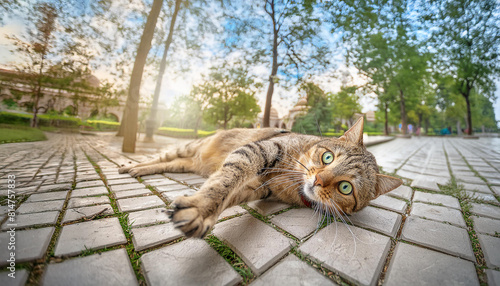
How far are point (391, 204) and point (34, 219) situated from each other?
10.4 ft

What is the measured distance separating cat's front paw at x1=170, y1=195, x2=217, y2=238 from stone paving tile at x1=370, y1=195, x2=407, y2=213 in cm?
188

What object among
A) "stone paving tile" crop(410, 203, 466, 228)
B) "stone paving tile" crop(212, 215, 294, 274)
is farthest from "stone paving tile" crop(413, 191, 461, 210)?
"stone paving tile" crop(212, 215, 294, 274)

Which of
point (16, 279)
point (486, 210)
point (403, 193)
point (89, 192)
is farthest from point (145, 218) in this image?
point (486, 210)

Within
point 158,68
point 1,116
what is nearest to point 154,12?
point 158,68

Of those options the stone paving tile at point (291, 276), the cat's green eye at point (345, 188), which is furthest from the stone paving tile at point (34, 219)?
the cat's green eye at point (345, 188)

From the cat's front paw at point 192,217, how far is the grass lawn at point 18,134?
211cm

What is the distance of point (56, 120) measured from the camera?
2.33 m

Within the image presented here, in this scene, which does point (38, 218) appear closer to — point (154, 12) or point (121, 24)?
point (121, 24)

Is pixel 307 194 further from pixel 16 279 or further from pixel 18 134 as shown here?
pixel 18 134

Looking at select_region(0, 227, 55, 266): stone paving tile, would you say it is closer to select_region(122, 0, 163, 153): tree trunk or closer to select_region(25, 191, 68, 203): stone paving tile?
select_region(25, 191, 68, 203): stone paving tile

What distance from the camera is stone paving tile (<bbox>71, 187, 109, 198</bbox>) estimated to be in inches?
69.6

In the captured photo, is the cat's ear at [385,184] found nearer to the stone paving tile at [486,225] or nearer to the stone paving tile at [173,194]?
the stone paving tile at [486,225]

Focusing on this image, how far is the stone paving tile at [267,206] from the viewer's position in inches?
66.2

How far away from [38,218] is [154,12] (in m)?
4.06
